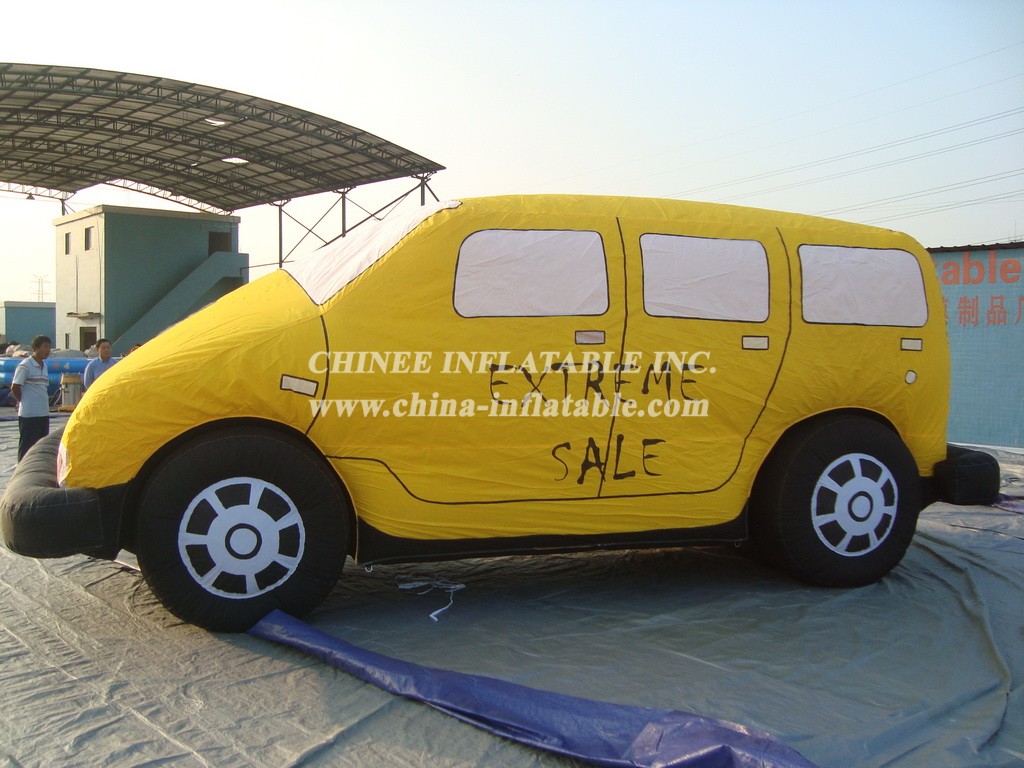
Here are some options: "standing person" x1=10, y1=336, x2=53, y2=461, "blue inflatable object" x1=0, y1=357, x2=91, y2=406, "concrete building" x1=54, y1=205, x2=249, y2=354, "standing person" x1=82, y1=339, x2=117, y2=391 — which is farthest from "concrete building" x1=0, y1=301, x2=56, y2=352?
"standing person" x1=10, y1=336, x2=53, y2=461

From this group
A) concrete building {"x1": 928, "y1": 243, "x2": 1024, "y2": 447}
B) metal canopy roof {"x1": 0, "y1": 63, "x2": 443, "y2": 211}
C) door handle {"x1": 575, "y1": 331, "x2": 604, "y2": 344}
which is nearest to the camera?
door handle {"x1": 575, "y1": 331, "x2": 604, "y2": 344}

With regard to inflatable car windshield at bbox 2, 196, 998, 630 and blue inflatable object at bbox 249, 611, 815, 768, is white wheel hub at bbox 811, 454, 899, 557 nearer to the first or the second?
inflatable car windshield at bbox 2, 196, 998, 630

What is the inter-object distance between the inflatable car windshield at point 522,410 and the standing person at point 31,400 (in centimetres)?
476

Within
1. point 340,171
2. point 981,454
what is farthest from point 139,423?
point 340,171

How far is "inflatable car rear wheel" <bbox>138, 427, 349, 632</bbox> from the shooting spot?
12.7 feet

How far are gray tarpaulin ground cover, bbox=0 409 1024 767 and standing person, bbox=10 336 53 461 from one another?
4.31 m

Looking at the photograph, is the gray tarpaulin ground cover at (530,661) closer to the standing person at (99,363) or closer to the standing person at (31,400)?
the standing person at (31,400)

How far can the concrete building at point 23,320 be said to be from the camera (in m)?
43.8

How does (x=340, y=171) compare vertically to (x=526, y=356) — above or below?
above

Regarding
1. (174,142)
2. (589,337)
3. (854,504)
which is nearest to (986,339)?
(854,504)

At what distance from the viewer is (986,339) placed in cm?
1177

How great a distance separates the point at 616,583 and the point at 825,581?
107 cm

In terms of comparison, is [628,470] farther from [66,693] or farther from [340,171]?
[340,171]

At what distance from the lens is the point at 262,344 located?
4.07m
